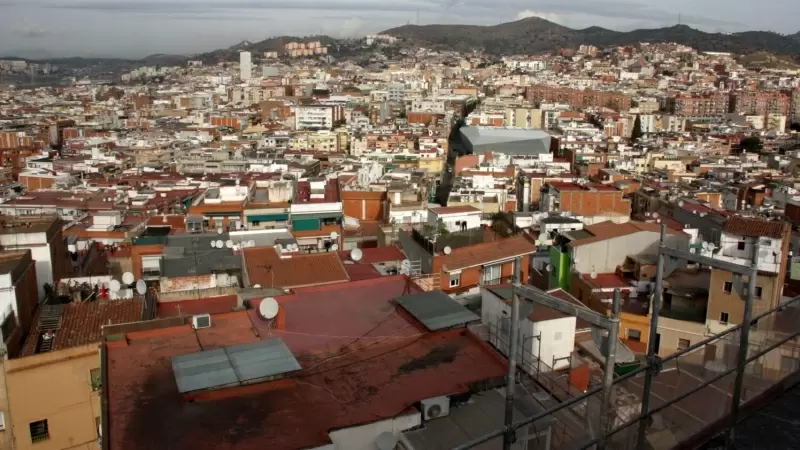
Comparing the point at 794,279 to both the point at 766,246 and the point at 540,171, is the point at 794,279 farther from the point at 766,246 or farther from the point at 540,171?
the point at 540,171

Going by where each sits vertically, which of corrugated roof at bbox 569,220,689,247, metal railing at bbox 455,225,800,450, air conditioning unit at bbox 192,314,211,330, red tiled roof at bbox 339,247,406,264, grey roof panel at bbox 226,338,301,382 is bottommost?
red tiled roof at bbox 339,247,406,264

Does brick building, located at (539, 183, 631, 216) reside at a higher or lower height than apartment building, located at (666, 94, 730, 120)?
lower

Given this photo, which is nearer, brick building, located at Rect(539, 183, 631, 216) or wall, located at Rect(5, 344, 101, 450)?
wall, located at Rect(5, 344, 101, 450)

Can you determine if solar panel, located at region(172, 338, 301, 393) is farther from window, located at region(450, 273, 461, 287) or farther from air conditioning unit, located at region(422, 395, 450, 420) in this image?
window, located at region(450, 273, 461, 287)

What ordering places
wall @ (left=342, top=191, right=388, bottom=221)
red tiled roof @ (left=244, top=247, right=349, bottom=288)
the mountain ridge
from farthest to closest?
the mountain ridge → wall @ (left=342, top=191, right=388, bottom=221) → red tiled roof @ (left=244, top=247, right=349, bottom=288)

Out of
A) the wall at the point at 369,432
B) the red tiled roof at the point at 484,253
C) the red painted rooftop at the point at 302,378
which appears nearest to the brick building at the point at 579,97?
the red tiled roof at the point at 484,253

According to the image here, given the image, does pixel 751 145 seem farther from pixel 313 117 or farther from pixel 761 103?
pixel 313 117

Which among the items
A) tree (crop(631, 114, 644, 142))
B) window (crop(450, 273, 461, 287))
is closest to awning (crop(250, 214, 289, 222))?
window (crop(450, 273, 461, 287))

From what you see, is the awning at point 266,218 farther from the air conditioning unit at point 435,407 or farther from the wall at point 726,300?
the air conditioning unit at point 435,407
